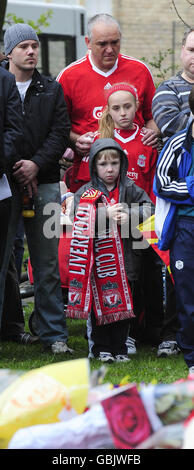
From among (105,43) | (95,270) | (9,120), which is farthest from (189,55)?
(95,270)

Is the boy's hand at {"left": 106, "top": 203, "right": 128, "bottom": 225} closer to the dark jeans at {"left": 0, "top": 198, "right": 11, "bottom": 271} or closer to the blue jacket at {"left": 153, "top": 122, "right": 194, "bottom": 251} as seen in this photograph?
the blue jacket at {"left": 153, "top": 122, "right": 194, "bottom": 251}

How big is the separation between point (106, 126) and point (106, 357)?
5.26ft

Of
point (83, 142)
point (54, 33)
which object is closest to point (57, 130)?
point (83, 142)

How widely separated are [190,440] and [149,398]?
25cm

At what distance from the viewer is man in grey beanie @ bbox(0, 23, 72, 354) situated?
6379mm

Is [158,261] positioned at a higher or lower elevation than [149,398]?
lower

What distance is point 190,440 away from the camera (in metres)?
2.88

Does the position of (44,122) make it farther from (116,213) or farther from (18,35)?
(116,213)

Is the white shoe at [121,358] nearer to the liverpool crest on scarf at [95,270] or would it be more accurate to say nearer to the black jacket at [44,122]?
the liverpool crest on scarf at [95,270]

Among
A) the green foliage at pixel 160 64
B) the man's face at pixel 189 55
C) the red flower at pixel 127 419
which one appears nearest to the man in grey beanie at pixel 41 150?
the man's face at pixel 189 55

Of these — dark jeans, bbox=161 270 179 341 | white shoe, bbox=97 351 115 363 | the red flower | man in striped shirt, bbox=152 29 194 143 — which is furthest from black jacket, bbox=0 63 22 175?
the red flower

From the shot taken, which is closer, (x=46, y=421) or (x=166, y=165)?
(x=46, y=421)

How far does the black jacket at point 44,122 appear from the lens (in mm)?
6391
